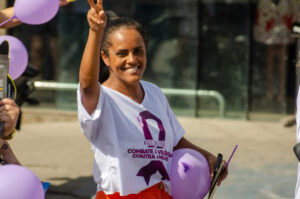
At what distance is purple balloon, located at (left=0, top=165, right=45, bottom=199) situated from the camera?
229cm

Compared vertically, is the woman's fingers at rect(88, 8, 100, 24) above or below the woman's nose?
above

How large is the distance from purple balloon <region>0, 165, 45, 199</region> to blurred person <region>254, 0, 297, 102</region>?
8.98 m

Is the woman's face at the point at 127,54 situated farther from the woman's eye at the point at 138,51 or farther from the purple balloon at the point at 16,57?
the purple balloon at the point at 16,57

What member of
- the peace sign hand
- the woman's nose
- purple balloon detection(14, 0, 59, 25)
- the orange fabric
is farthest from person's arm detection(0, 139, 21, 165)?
the peace sign hand

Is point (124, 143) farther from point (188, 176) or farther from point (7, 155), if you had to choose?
point (7, 155)

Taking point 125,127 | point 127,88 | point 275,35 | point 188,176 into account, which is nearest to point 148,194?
point 188,176

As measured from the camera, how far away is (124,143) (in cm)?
283

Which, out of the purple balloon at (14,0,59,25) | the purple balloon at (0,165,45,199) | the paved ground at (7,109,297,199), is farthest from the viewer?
the paved ground at (7,109,297,199)

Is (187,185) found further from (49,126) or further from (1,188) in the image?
(49,126)

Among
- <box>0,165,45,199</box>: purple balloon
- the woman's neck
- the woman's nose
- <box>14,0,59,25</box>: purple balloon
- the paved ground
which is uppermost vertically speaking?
<box>14,0,59,25</box>: purple balloon

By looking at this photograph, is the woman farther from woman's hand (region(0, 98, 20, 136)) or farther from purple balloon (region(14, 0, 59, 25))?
purple balloon (region(14, 0, 59, 25))

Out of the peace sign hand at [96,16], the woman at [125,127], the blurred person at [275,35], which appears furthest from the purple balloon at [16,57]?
the blurred person at [275,35]

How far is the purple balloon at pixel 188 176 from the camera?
9.73ft

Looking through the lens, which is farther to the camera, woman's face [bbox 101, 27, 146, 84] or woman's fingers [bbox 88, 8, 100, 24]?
woman's face [bbox 101, 27, 146, 84]
